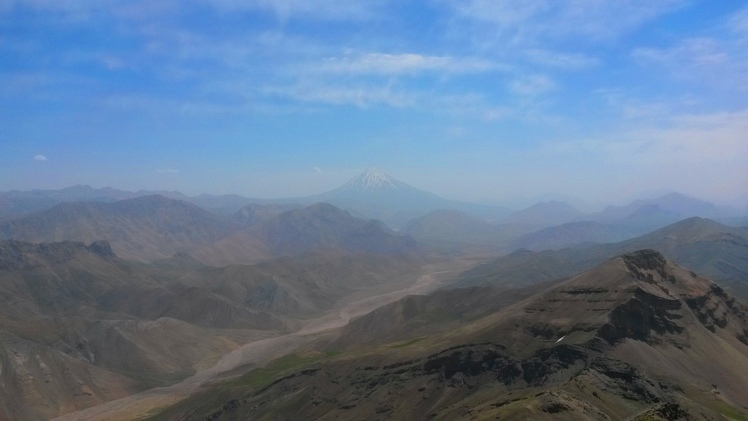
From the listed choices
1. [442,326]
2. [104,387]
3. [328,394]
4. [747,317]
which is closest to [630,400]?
[328,394]

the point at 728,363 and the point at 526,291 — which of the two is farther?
the point at 526,291

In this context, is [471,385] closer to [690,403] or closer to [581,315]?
[581,315]

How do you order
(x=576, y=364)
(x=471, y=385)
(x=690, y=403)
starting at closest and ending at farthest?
(x=690, y=403)
(x=576, y=364)
(x=471, y=385)

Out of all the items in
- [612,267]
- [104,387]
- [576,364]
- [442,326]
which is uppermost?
[612,267]

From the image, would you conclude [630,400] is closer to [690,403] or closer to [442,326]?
[690,403]

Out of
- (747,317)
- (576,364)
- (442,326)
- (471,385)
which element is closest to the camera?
(576,364)

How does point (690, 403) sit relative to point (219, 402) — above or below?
above
